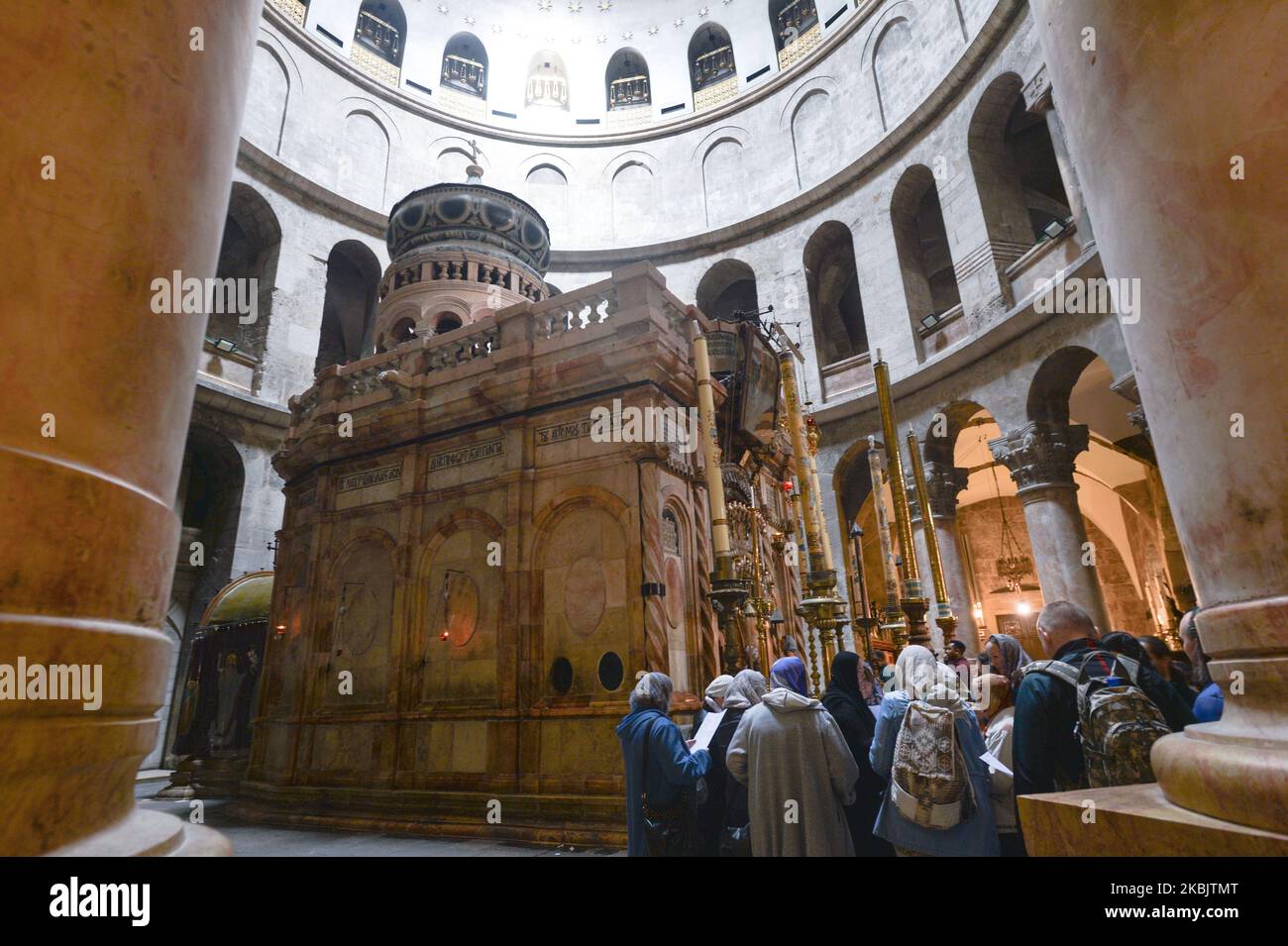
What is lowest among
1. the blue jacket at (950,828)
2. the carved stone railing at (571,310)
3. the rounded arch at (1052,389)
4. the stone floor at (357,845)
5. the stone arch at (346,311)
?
the stone floor at (357,845)

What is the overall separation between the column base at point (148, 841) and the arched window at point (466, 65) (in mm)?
29220

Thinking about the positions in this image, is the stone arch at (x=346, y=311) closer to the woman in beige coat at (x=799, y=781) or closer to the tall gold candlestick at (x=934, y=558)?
the tall gold candlestick at (x=934, y=558)

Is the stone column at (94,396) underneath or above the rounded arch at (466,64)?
underneath

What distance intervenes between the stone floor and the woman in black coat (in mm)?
2405

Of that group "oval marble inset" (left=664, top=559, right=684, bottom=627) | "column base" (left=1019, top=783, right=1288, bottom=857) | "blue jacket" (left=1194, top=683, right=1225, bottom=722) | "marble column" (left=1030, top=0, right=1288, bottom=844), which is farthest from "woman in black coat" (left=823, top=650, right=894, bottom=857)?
"oval marble inset" (left=664, top=559, right=684, bottom=627)

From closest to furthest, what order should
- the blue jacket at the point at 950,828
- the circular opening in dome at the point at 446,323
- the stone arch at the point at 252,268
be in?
the blue jacket at the point at 950,828
the circular opening in dome at the point at 446,323
the stone arch at the point at 252,268

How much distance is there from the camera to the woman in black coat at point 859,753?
4.00 m

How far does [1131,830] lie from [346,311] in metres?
25.1

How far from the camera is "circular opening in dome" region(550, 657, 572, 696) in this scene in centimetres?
695

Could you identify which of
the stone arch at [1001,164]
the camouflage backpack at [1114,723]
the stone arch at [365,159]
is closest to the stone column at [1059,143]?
the stone arch at [1001,164]

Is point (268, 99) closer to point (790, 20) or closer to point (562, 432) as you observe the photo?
point (790, 20)

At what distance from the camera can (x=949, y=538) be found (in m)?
16.4

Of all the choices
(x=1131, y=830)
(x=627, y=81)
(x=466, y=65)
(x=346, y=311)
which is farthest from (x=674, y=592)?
(x=466, y=65)
